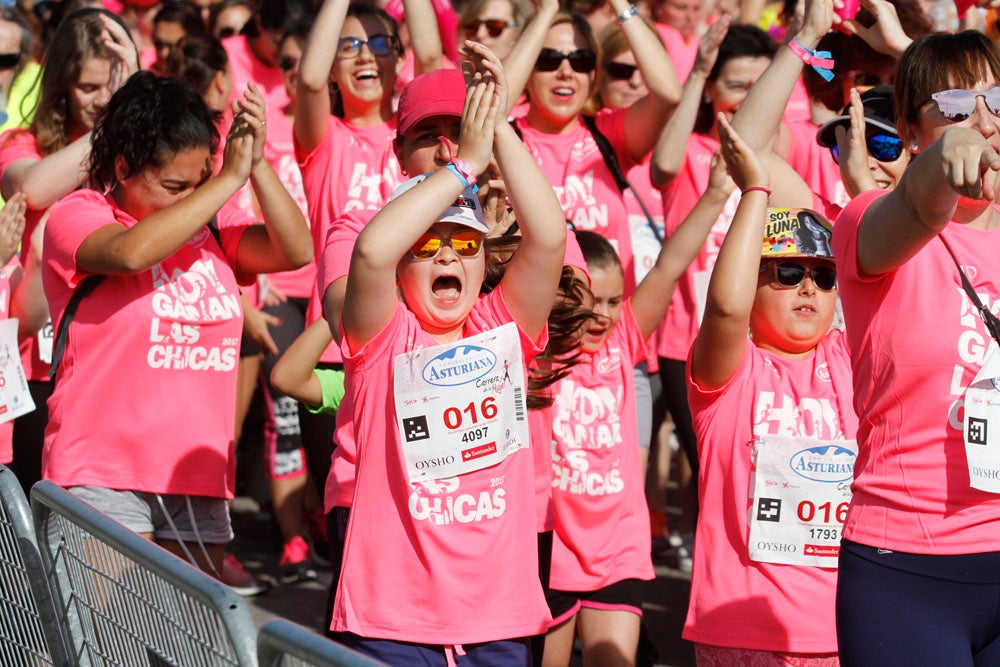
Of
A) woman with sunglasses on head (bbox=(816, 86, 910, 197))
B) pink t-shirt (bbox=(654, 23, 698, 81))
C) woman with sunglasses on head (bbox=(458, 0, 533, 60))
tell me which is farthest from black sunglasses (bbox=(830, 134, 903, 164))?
pink t-shirt (bbox=(654, 23, 698, 81))

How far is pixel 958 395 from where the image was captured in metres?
2.88

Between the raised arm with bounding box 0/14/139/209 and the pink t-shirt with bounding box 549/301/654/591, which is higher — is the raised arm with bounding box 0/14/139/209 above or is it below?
above

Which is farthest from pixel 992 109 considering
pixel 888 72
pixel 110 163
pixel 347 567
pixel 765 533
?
pixel 110 163

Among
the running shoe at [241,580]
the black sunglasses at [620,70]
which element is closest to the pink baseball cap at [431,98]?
the black sunglasses at [620,70]

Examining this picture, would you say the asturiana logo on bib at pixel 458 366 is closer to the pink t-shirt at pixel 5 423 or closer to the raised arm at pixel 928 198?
the raised arm at pixel 928 198

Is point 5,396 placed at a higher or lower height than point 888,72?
lower

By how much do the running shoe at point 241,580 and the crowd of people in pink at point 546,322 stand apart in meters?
0.01

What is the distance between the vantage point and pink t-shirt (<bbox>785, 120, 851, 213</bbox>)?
220 inches

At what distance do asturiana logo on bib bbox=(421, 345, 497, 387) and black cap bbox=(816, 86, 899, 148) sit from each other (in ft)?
3.97

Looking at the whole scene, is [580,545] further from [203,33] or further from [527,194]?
[203,33]

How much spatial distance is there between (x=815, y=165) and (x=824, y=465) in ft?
7.34

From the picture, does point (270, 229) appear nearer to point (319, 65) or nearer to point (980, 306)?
point (319, 65)

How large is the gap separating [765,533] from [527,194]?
1148 millimetres

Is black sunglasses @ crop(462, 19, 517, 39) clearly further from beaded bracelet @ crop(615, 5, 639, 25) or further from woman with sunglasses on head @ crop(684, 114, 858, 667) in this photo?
woman with sunglasses on head @ crop(684, 114, 858, 667)
